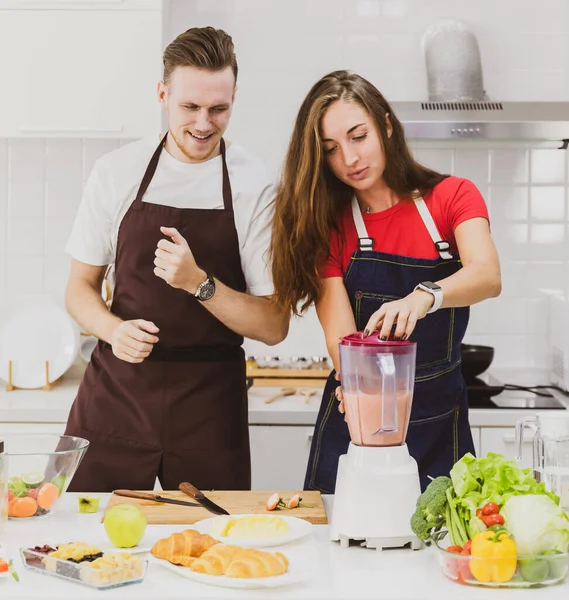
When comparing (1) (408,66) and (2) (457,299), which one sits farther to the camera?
(1) (408,66)

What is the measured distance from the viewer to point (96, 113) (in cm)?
312

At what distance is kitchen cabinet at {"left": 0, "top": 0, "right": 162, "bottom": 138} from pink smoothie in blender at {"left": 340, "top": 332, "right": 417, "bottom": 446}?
5.56 ft

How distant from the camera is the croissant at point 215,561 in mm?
1419

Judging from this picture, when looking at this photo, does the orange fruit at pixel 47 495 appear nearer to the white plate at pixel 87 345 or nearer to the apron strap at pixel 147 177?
the apron strap at pixel 147 177

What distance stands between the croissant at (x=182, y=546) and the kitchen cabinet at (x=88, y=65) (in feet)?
6.24

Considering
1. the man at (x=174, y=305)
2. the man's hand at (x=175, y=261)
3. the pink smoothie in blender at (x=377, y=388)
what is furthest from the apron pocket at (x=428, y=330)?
the pink smoothie in blender at (x=377, y=388)

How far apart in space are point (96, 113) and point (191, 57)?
1.04 metres

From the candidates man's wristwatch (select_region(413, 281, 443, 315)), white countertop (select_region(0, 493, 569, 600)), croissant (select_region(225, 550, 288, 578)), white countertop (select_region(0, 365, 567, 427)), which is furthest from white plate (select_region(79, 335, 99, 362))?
croissant (select_region(225, 550, 288, 578))

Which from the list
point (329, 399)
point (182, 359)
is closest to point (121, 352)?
point (182, 359)

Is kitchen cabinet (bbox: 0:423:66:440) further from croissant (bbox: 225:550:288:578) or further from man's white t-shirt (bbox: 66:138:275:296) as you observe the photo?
croissant (bbox: 225:550:288:578)

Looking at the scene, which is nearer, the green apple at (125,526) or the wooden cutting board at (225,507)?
the green apple at (125,526)

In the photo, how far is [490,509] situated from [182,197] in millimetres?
1232

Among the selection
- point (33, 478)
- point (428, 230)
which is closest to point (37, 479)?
point (33, 478)

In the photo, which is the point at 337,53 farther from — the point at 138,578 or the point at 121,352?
the point at 138,578
